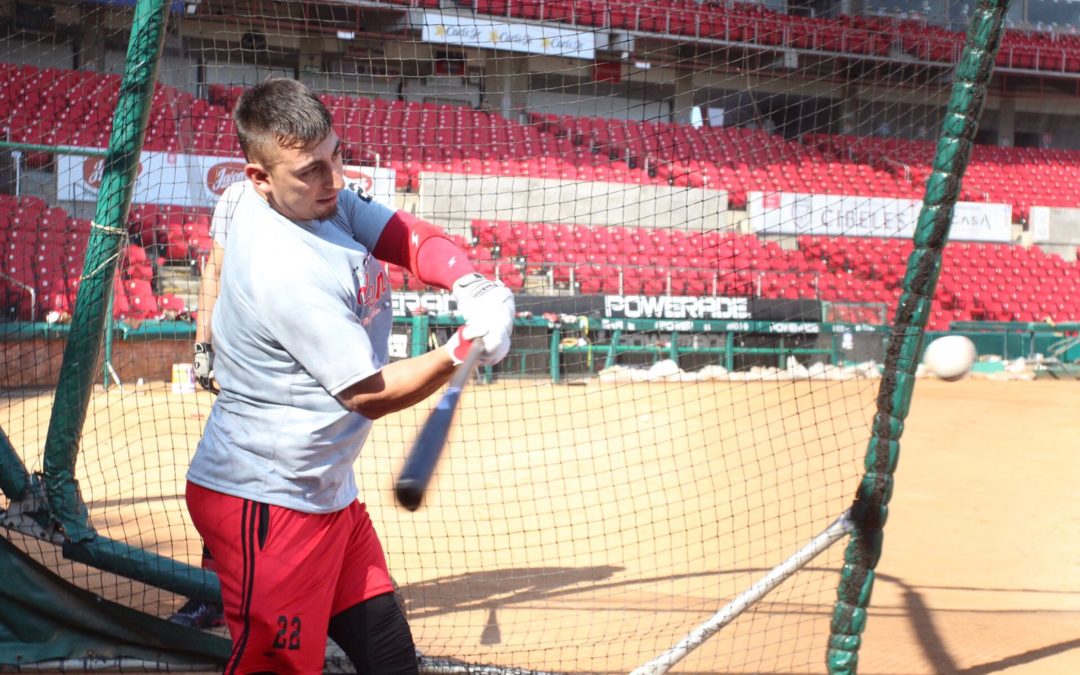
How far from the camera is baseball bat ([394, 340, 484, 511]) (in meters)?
1.80

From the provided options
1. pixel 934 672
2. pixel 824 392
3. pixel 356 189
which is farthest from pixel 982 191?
pixel 356 189

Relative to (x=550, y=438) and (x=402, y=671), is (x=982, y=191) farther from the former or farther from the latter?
(x=402, y=671)

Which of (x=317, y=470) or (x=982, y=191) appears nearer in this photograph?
(x=317, y=470)

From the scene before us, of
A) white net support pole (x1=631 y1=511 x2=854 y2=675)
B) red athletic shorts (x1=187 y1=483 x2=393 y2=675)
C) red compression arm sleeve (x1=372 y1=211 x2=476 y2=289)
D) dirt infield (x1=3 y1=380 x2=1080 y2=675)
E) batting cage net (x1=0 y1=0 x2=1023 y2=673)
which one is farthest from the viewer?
dirt infield (x1=3 y1=380 x2=1080 y2=675)

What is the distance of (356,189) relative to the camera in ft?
8.18

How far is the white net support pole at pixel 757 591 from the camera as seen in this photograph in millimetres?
3070

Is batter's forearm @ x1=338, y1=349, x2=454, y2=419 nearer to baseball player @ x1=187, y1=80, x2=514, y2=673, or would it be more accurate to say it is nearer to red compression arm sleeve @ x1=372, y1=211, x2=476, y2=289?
baseball player @ x1=187, y1=80, x2=514, y2=673

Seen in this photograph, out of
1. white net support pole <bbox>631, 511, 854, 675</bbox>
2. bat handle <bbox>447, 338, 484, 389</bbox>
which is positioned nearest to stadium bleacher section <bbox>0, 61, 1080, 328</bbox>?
white net support pole <bbox>631, 511, 854, 675</bbox>

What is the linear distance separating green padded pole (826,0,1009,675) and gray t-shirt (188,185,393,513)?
5.73ft

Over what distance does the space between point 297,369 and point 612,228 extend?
1507 cm

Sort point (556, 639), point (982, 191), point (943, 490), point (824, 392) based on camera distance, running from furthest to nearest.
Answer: point (982, 191)
point (824, 392)
point (943, 490)
point (556, 639)

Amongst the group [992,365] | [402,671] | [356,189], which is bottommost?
[992,365]

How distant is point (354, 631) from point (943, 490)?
675cm

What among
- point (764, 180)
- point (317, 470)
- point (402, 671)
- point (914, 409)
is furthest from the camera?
point (764, 180)
